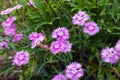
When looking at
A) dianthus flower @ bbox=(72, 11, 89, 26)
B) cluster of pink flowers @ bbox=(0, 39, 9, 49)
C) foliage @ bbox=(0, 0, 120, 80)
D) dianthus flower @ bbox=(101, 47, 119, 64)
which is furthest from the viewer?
cluster of pink flowers @ bbox=(0, 39, 9, 49)

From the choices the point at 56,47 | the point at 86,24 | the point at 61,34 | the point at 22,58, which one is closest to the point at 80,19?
the point at 86,24

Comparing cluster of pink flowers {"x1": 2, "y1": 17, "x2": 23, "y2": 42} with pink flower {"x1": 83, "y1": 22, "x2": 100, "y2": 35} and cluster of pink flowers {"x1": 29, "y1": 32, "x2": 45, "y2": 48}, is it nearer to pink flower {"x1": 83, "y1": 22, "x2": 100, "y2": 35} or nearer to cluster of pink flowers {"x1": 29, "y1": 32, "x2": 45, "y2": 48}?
cluster of pink flowers {"x1": 29, "y1": 32, "x2": 45, "y2": 48}

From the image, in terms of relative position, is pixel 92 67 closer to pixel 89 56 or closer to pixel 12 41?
pixel 89 56

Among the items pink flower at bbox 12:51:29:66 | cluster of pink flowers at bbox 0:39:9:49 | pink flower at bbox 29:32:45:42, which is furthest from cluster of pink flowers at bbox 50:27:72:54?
cluster of pink flowers at bbox 0:39:9:49

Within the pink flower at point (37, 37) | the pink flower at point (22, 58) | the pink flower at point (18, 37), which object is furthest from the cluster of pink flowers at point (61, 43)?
the pink flower at point (18, 37)

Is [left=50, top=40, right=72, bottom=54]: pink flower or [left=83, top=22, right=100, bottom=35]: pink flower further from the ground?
[left=83, top=22, right=100, bottom=35]: pink flower

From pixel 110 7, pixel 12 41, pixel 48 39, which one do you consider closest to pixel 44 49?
pixel 48 39

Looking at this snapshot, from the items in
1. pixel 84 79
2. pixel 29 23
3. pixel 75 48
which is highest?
pixel 29 23

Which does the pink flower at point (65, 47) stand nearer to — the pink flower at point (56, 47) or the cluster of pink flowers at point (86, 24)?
the pink flower at point (56, 47)
